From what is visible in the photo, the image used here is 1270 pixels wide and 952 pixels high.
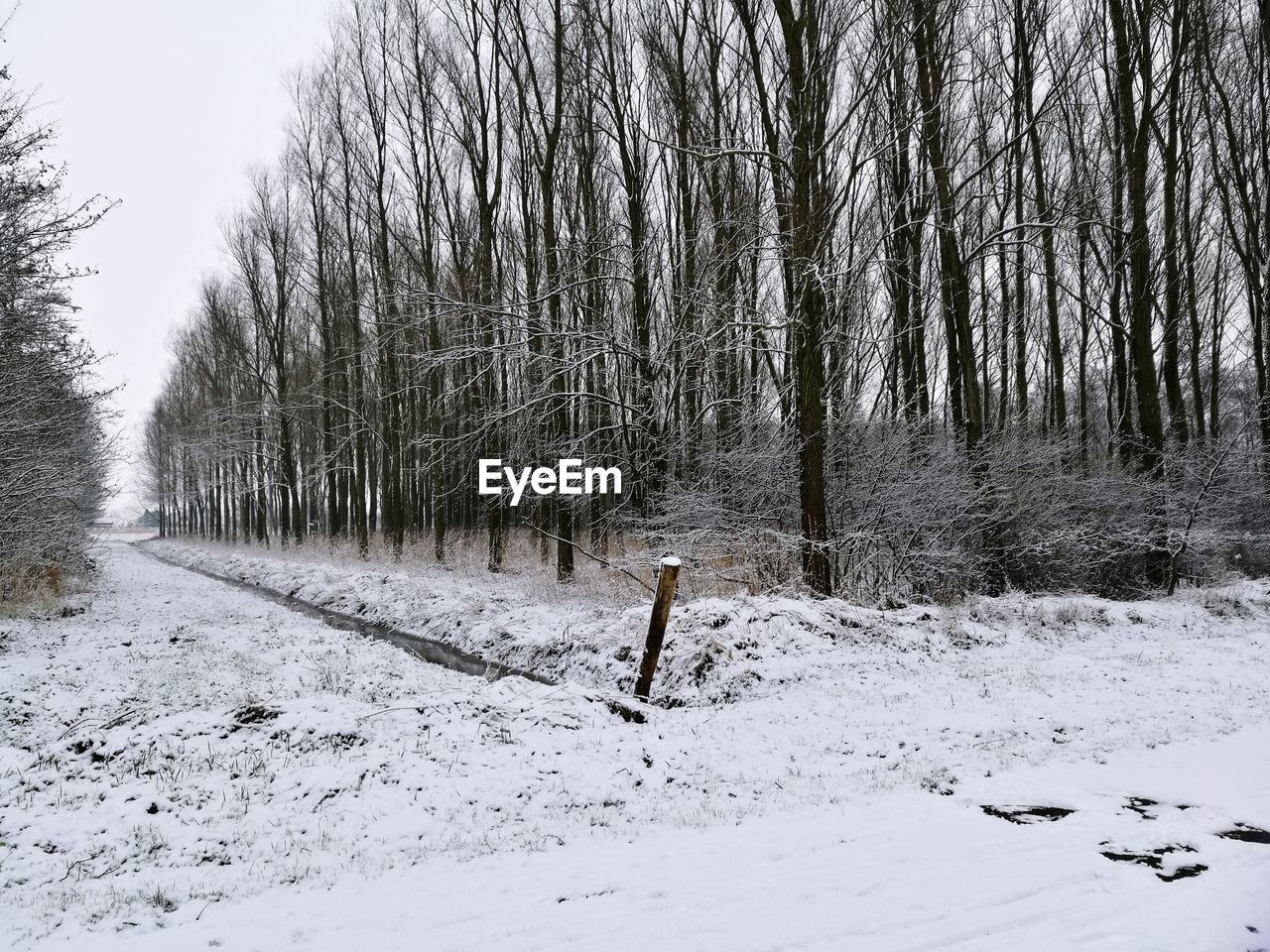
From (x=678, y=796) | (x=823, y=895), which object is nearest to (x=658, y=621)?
(x=678, y=796)

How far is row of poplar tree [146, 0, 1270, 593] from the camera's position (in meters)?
11.4

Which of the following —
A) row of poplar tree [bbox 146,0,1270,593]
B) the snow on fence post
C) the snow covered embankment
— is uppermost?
row of poplar tree [bbox 146,0,1270,593]

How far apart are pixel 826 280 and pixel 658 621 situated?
5.30 m

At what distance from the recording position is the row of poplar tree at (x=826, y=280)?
11.4 metres

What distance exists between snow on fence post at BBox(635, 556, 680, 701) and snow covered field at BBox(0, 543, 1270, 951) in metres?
0.50

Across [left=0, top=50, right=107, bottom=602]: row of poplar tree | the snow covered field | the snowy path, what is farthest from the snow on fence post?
[left=0, top=50, right=107, bottom=602]: row of poplar tree

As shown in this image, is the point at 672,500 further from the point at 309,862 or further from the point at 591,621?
the point at 309,862

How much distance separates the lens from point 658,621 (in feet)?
23.3

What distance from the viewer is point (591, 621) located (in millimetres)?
10352

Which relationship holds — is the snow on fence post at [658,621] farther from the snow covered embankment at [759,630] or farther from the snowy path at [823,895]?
the snowy path at [823,895]

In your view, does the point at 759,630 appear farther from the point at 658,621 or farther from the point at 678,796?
the point at 678,796

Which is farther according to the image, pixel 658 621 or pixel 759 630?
pixel 759 630

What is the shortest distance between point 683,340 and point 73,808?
31.9 ft

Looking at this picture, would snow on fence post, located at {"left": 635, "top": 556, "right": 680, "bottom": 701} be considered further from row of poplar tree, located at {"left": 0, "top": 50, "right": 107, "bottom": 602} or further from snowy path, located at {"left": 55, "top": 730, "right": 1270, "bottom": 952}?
row of poplar tree, located at {"left": 0, "top": 50, "right": 107, "bottom": 602}
